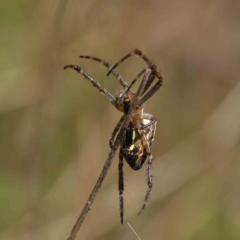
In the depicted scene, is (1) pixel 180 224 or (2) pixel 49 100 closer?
(2) pixel 49 100

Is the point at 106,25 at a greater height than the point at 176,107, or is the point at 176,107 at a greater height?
the point at 106,25

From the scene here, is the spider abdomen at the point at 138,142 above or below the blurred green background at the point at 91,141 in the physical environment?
below

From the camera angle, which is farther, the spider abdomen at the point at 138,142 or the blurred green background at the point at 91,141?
the blurred green background at the point at 91,141

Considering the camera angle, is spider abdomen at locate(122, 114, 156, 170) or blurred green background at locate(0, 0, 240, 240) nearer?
spider abdomen at locate(122, 114, 156, 170)

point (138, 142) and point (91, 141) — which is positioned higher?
point (91, 141)

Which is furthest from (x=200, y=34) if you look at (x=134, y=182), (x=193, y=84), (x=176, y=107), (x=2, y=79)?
(x=2, y=79)

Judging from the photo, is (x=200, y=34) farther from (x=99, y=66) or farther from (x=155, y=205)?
(x=155, y=205)

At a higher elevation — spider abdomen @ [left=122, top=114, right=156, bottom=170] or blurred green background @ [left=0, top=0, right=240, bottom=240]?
blurred green background @ [left=0, top=0, right=240, bottom=240]

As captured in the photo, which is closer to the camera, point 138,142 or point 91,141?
point 138,142
